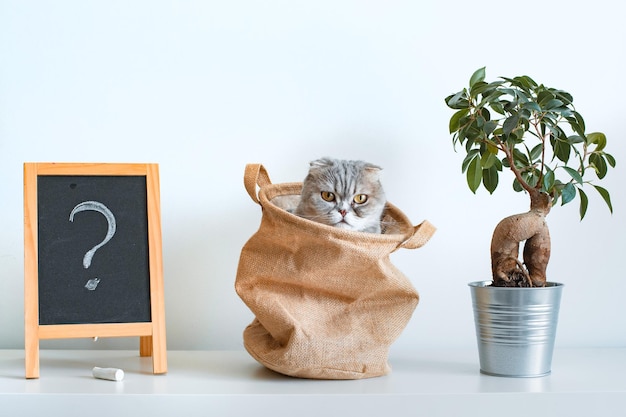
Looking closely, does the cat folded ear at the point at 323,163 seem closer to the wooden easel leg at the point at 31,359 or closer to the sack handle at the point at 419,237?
the sack handle at the point at 419,237

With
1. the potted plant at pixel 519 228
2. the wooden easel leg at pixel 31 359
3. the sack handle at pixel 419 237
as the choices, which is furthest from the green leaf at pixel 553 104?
the wooden easel leg at pixel 31 359

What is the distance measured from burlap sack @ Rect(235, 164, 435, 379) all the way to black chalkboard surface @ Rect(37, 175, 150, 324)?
22 centimetres

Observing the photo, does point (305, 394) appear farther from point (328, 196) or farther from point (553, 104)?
point (553, 104)

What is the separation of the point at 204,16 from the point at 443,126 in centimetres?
65

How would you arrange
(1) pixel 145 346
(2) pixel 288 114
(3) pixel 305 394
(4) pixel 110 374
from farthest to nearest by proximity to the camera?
1. (2) pixel 288 114
2. (1) pixel 145 346
3. (4) pixel 110 374
4. (3) pixel 305 394

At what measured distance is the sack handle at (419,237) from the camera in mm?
1299

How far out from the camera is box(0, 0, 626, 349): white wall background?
65.3 inches

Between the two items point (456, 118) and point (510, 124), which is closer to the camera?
point (510, 124)

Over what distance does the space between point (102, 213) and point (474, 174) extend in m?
0.74

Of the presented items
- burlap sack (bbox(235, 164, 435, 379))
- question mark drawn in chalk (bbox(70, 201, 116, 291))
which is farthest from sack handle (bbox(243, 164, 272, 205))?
question mark drawn in chalk (bbox(70, 201, 116, 291))

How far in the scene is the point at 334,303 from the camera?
131cm

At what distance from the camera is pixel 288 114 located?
66.4 inches

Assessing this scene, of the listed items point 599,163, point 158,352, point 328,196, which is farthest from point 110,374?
point 599,163

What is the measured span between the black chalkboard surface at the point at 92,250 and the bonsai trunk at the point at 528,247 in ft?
2.27
